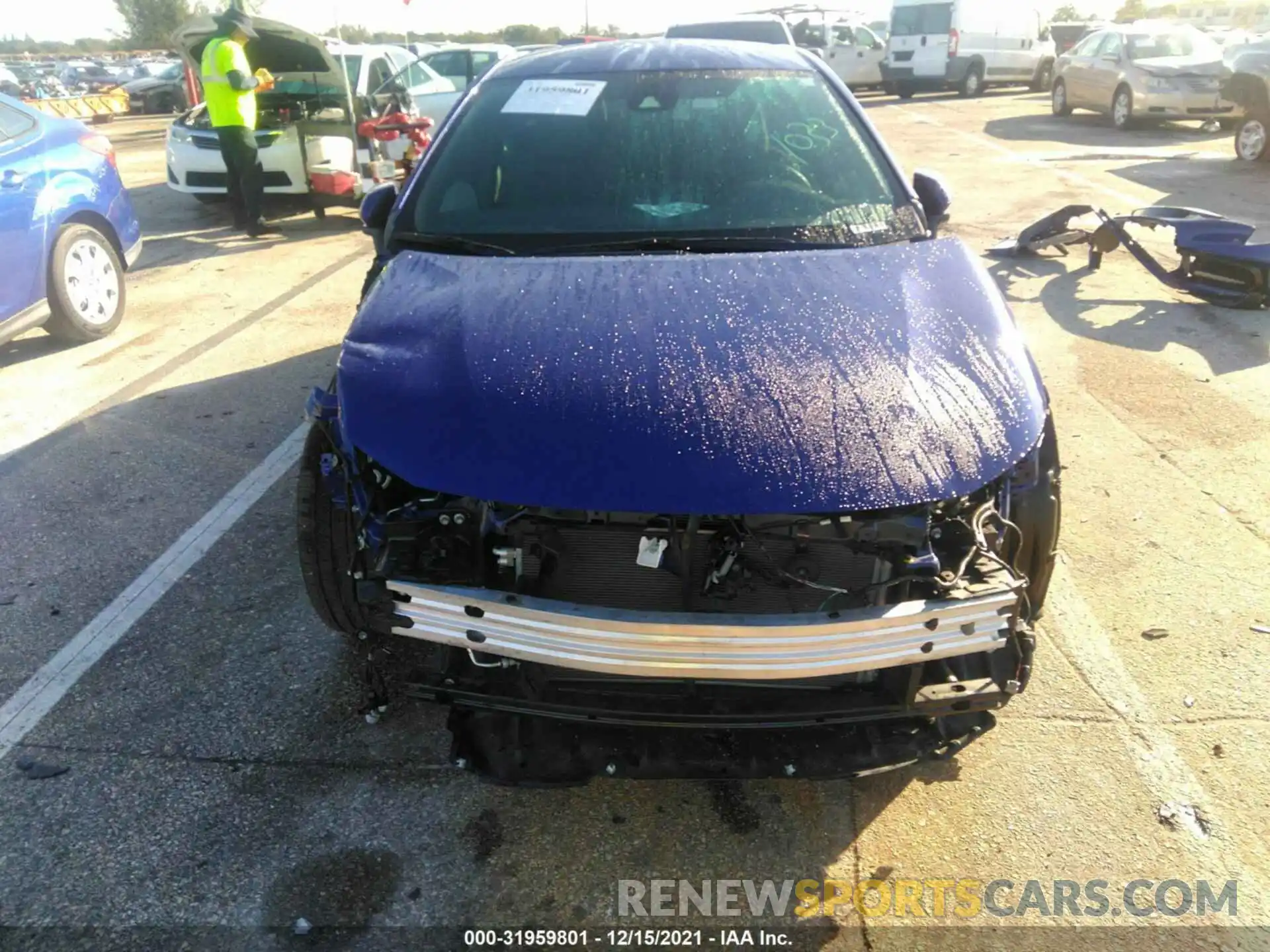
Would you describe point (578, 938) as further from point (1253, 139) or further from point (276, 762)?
point (1253, 139)

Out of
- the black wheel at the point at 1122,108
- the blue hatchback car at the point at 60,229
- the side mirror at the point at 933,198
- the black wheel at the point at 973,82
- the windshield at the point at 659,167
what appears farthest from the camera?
the black wheel at the point at 973,82

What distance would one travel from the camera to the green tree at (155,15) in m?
51.2

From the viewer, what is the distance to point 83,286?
20.1 ft

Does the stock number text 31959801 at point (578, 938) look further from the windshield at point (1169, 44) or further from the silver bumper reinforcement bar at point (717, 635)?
the windshield at point (1169, 44)

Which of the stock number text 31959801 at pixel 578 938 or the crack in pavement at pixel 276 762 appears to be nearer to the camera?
the stock number text 31959801 at pixel 578 938

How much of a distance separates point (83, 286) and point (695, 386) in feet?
18.6

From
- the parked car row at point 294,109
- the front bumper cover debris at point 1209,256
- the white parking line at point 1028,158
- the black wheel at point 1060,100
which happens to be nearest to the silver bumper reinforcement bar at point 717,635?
the front bumper cover debris at point 1209,256

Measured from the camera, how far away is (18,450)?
462 cm

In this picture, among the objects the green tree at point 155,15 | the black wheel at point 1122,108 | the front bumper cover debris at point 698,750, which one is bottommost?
the front bumper cover debris at point 698,750

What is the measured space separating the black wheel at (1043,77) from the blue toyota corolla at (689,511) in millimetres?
24034

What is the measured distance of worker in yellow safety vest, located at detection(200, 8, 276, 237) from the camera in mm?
8352

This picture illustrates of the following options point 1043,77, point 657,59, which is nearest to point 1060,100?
point 1043,77

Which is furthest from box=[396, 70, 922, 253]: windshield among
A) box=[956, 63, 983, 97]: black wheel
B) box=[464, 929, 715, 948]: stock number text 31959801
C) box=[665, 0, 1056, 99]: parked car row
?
box=[956, 63, 983, 97]: black wheel

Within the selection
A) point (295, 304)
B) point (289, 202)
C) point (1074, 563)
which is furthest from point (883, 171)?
point (289, 202)
